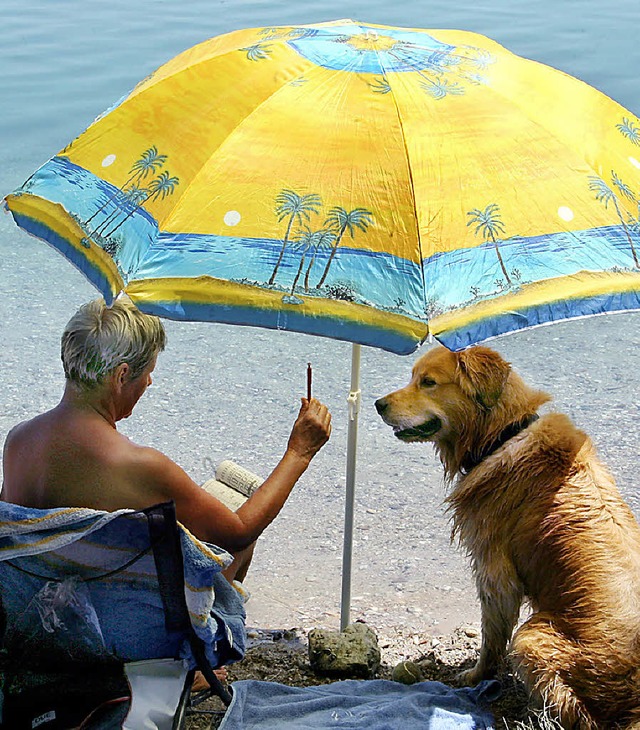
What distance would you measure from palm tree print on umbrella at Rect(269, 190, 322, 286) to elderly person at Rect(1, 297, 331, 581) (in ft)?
1.56

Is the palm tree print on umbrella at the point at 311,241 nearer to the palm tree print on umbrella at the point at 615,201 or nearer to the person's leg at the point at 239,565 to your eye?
the palm tree print on umbrella at the point at 615,201

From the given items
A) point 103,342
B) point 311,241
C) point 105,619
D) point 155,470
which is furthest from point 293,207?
point 105,619

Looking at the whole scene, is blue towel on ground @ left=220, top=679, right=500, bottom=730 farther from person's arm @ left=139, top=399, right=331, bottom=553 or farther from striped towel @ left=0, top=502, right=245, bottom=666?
person's arm @ left=139, top=399, right=331, bottom=553

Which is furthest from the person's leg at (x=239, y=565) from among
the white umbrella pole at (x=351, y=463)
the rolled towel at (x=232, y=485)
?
the white umbrella pole at (x=351, y=463)

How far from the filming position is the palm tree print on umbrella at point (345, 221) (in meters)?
2.50

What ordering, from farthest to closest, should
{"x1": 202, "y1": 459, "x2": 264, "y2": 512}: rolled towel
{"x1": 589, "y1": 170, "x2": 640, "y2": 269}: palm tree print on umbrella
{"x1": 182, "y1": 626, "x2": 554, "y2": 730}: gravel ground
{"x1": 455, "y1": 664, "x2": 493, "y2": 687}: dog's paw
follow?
{"x1": 202, "y1": 459, "x2": 264, "y2": 512}: rolled towel, {"x1": 455, "y1": 664, "x2": 493, "y2": 687}: dog's paw, {"x1": 182, "y1": 626, "x2": 554, "y2": 730}: gravel ground, {"x1": 589, "y1": 170, "x2": 640, "y2": 269}: palm tree print on umbrella

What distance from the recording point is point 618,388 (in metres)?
Result: 6.00

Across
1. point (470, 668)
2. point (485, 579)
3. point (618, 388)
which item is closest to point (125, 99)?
point (485, 579)

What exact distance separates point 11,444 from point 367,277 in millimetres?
1066

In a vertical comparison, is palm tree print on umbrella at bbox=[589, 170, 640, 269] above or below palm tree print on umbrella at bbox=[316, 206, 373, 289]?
above

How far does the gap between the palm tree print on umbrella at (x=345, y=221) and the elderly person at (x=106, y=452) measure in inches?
22.4

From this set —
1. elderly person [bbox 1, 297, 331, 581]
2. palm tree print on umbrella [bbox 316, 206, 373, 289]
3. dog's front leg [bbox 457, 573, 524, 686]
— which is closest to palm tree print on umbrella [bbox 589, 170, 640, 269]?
palm tree print on umbrella [bbox 316, 206, 373, 289]

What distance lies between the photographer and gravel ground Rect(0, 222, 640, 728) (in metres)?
4.19

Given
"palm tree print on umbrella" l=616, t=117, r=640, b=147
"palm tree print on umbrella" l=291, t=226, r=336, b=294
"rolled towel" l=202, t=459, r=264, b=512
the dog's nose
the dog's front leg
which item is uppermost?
"palm tree print on umbrella" l=616, t=117, r=640, b=147
